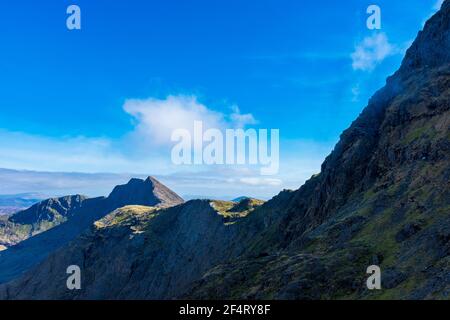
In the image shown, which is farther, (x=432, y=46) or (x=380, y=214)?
(x=432, y=46)

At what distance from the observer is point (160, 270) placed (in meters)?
195

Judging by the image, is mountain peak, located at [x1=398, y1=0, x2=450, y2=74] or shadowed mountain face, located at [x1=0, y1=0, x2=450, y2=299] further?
mountain peak, located at [x1=398, y1=0, x2=450, y2=74]

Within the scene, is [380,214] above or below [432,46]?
below

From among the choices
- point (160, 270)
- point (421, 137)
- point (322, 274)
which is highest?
point (421, 137)

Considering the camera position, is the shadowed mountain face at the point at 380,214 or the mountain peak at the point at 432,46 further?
the mountain peak at the point at 432,46

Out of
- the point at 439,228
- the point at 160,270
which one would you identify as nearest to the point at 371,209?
the point at 439,228

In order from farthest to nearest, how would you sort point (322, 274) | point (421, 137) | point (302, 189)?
point (302, 189) → point (421, 137) → point (322, 274)

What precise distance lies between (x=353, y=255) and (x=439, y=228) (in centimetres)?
1255

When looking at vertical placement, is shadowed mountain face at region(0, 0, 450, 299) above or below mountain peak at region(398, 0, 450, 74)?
below

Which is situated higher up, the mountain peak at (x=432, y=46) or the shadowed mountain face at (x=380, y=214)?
the mountain peak at (x=432, y=46)
